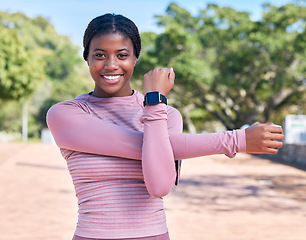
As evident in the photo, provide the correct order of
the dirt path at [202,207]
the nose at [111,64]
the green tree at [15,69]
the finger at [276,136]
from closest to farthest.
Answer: the finger at [276,136] < the nose at [111,64] < the dirt path at [202,207] < the green tree at [15,69]

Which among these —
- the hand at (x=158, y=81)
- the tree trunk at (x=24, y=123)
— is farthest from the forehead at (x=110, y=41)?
the tree trunk at (x=24, y=123)

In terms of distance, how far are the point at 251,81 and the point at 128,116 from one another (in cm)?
2872

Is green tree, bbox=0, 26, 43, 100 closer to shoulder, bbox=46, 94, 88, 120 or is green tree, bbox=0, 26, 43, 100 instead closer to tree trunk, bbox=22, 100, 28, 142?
tree trunk, bbox=22, 100, 28, 142

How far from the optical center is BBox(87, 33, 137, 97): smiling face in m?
1.67

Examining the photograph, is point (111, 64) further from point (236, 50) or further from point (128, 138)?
point (236, 50)

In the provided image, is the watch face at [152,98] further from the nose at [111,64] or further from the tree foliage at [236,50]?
the tree foliage at [236,50]

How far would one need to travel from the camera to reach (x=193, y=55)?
2897cm

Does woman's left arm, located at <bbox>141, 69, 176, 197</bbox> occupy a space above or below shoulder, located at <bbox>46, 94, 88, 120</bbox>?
below

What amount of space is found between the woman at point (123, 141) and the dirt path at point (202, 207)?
17.0 ft

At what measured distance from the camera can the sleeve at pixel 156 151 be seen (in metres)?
1.52

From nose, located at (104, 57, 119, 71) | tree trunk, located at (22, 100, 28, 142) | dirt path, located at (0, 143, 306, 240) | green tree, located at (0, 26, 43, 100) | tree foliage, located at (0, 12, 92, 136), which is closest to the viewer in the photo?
nose, located at (104, 57, 119, 71)

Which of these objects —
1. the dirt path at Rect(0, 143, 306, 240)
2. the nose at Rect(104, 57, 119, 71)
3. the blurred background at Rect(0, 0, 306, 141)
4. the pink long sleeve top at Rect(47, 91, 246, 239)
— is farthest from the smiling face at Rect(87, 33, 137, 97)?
the blurred background at Rect(0, 0, 306, 141)

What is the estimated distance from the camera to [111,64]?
1.67 metres

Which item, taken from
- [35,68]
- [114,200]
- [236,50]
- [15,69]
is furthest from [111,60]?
[236,50]
